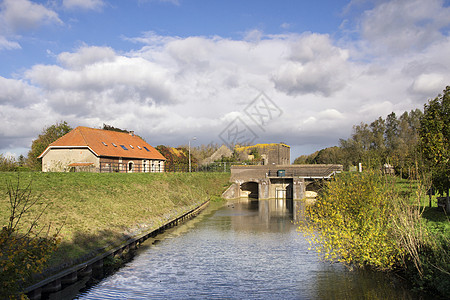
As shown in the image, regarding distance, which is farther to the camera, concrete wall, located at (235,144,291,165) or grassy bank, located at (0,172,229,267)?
concrete wall, located at (235,144,291,165)

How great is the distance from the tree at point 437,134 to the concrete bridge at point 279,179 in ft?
120

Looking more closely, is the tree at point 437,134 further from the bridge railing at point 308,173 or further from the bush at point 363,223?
the bridge railing at point 308,173

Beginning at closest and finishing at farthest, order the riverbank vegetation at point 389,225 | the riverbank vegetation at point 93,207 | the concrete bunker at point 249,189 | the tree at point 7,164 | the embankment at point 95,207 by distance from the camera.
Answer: the riverbank vegetation at point 389,225 → the riverbank vegetation at point 93,207 → the embankment at point 95,207 → the tree at point 7,164 → the concrete bunker at point 249,189

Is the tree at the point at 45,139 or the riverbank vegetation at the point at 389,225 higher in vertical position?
the tree at the point at 45,139

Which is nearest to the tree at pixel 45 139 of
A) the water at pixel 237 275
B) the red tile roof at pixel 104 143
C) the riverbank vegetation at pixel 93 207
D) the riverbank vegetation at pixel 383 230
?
the red tile roof at pixel 104 143

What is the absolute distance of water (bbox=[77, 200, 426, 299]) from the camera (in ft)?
45.2

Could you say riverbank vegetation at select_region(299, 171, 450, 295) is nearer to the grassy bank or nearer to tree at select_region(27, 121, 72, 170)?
the grassy bank

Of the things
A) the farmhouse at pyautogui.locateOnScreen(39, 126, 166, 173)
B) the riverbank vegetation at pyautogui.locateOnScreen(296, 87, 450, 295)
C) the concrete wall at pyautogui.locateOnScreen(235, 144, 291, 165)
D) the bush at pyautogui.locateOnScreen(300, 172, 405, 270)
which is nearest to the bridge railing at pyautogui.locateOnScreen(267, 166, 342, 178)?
the farmhouse at pyautogui.locateOnScreen(39, 126, 166, 173)

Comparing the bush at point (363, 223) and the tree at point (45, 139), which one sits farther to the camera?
the tree at point (45, 139)

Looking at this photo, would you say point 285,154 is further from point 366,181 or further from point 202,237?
point 366,181

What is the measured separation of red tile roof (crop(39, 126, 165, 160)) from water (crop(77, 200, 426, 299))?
93.3 feet

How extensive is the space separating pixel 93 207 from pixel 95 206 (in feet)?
1.28

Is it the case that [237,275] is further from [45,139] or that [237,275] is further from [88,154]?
[45,139]

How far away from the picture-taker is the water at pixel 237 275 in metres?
13.8
